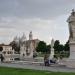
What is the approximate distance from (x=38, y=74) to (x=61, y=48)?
9774cm

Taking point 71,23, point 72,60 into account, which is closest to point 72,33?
point 71,23

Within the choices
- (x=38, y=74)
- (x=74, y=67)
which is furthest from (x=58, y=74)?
(x=74, y=67)

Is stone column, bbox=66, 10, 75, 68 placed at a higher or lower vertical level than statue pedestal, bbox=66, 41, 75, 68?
higher

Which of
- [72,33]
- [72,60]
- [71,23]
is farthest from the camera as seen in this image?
[71,23]

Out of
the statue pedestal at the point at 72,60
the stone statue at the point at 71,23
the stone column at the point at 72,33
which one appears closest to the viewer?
the statue pedestal at the point at 72,60

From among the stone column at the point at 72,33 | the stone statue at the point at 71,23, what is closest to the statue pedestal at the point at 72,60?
the stone column at the point at 72,33

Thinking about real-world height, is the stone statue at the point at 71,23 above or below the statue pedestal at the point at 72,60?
Result: above

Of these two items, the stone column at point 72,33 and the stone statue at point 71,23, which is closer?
the stone column at point 72,33

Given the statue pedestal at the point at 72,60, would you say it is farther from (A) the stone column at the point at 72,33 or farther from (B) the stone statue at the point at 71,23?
(B) the stone statue at the point at 71,23

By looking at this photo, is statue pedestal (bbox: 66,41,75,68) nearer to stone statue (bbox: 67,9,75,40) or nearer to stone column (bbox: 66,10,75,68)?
stone column (bbox: 66,10,75,68)

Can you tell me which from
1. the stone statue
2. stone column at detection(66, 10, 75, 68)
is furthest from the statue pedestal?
the stone statue

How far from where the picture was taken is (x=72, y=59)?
90.2 ft

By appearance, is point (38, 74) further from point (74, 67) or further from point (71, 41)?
point (71, 41)

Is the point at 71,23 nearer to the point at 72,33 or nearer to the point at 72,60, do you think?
the point at 72,33
